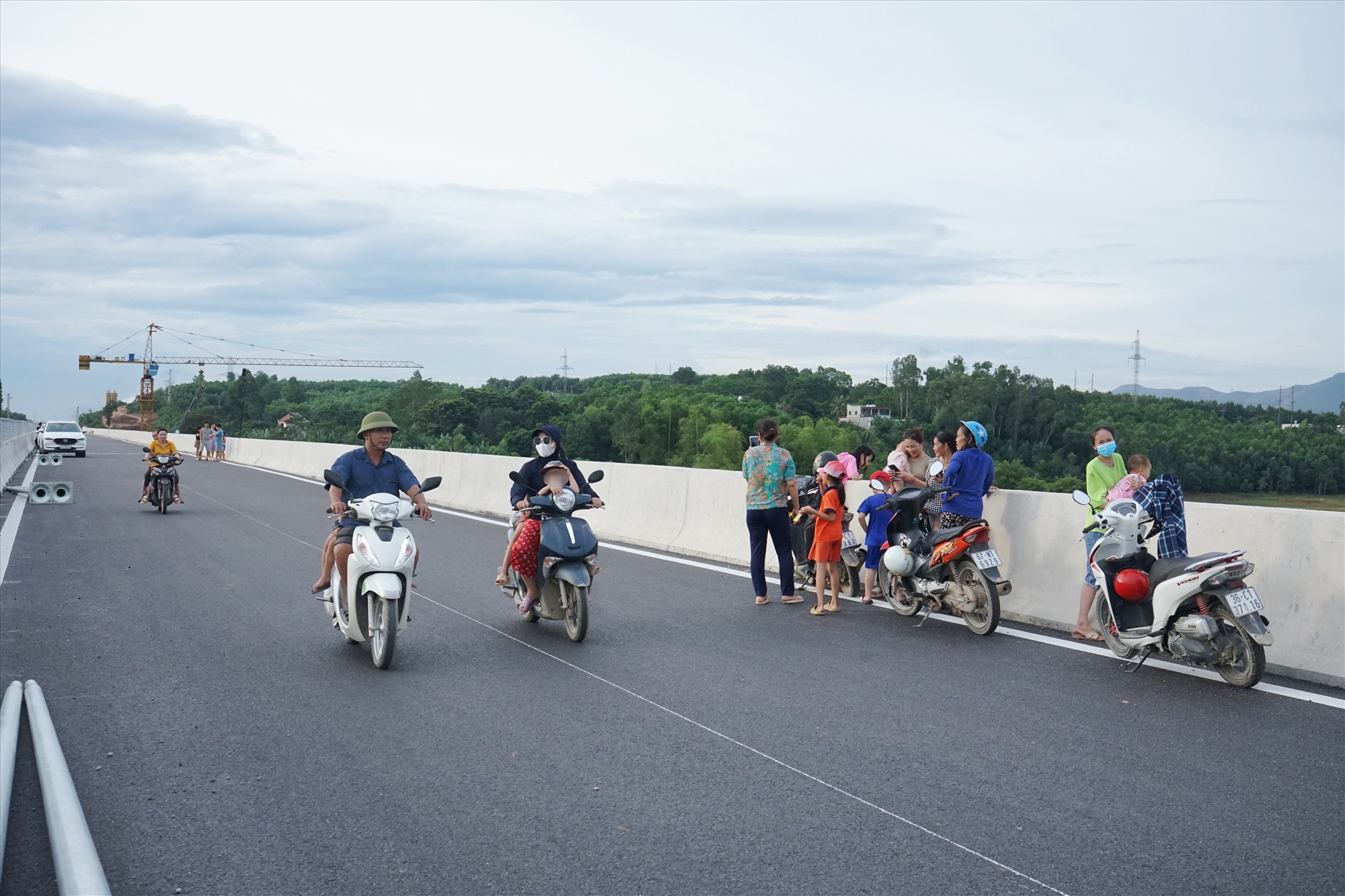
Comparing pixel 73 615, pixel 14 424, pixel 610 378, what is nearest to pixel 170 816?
pixel 73 615

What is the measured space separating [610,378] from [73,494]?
167 m

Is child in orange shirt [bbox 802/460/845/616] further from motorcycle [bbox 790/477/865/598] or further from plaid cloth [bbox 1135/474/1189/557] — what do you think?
plaid cloth [bbox 1135/474/1189/557]

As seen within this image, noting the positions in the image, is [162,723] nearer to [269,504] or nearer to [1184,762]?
[1184,762]

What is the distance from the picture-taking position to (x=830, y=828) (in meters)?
4.74

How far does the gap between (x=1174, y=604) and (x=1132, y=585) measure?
1.49 ft

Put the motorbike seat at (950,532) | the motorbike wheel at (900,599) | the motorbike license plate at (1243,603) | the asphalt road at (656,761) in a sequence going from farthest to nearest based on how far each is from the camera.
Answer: the motorbike wheel at (900,599)
the motorbike seat at (950,532)
the motorbike license plate at (1243,603)
the asphalt road at (656,761)

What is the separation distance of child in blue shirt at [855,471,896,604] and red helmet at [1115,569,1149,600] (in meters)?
2.64

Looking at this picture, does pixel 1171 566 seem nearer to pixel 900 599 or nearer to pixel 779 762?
pixel 900 599

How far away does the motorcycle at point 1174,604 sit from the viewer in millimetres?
7121

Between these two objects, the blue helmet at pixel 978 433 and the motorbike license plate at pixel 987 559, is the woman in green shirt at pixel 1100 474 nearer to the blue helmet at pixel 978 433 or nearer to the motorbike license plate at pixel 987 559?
the motorbike license plate at pixel 987 559

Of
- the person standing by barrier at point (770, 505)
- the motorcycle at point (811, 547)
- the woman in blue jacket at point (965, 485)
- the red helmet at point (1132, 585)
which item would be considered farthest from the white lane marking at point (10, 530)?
the red helmet at point (1132, 585)

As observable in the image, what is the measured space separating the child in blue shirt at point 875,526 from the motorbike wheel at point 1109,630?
94.8 inches

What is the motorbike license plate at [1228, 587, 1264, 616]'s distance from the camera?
7.04 metres

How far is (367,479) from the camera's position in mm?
8625
